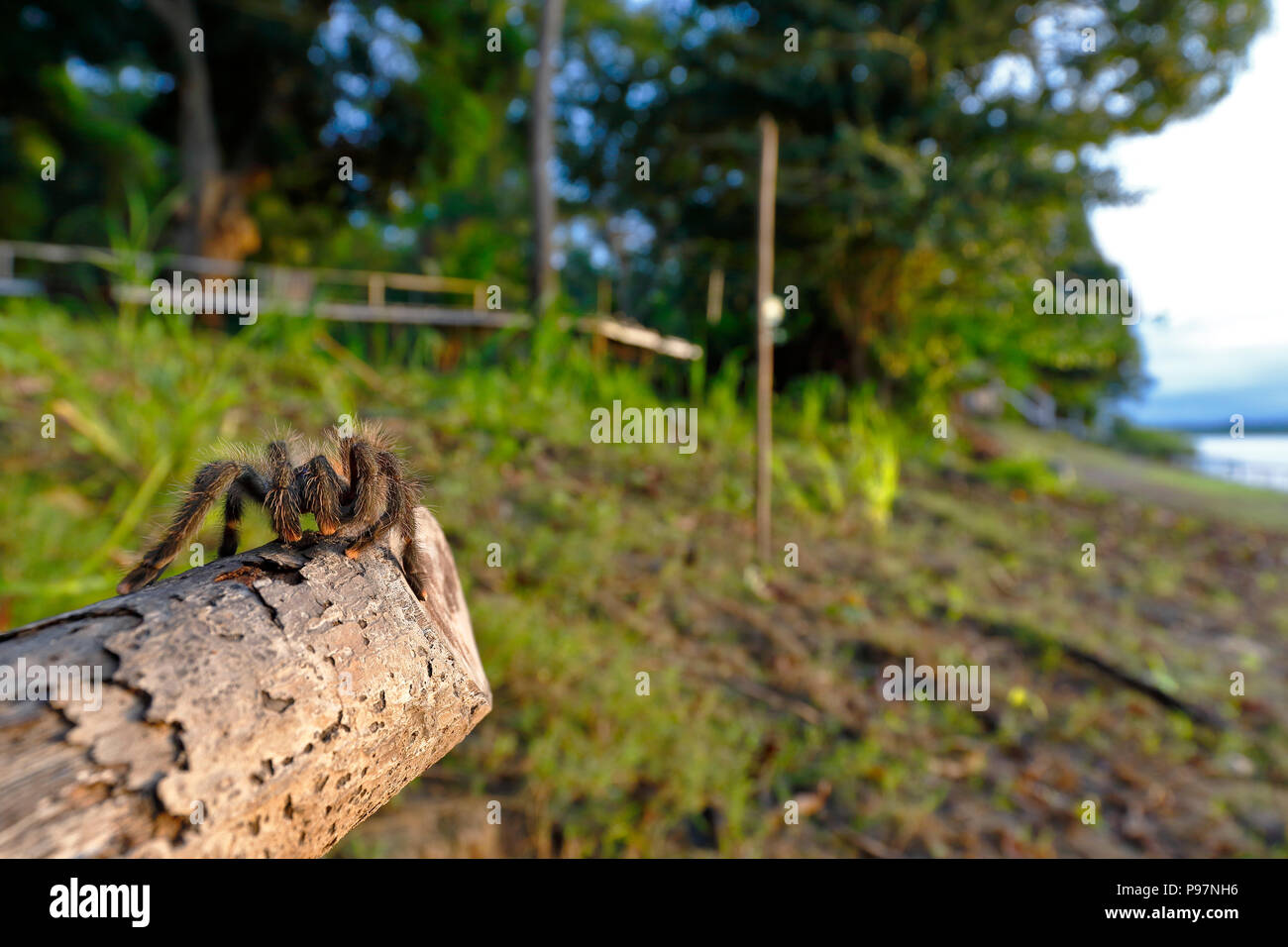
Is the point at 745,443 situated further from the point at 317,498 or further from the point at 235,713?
the point at 235,713

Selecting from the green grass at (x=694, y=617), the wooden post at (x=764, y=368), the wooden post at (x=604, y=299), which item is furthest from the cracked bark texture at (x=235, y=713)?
the wooden post at (x=604, y=299)

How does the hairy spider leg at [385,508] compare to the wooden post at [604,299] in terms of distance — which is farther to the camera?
the wooden post at [604,299]

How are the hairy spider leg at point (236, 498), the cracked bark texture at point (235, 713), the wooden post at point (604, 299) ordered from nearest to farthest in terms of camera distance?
the cracked bark texture at point (235, 713) < the hairy spider leg at point (236, 498) < the wooden post at point (604, 299)

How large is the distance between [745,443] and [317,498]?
22.5 ft

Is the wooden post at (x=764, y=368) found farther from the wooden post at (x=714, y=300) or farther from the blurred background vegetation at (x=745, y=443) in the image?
the wooden post at (x=714, y=300)

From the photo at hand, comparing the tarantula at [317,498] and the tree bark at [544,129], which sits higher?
the tree bark at [544,129]

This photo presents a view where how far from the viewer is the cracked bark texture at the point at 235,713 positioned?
0.73 m

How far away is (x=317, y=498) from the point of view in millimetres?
1137

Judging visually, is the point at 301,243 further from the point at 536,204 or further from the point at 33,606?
the point at 33,606

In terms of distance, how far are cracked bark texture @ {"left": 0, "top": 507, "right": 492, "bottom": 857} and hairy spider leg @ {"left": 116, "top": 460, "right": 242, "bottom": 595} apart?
23 centimetres

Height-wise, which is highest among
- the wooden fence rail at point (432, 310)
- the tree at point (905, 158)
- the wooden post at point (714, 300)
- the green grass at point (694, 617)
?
the tree at point (905, 158)

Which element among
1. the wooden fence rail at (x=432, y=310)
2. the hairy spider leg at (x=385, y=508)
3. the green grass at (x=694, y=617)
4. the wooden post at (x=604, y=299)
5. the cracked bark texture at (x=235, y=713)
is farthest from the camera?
the wooden post at (x=604, y=299)

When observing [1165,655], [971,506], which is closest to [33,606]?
[1165,655]
